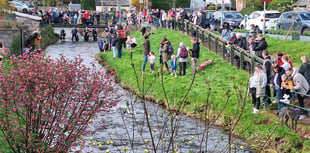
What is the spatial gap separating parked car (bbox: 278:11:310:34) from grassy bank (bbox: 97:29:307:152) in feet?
11.3

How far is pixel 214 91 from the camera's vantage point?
21.7 m

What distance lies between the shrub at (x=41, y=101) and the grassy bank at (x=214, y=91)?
1.38 m

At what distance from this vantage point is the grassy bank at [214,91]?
14984 millimetres

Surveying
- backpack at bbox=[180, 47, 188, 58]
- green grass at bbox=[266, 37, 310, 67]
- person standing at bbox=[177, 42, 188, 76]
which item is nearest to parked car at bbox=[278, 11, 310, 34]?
green grass at bbox=[266, 37, 310, 67]

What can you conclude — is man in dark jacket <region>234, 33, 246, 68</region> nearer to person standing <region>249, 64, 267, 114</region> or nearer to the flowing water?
the flowing water

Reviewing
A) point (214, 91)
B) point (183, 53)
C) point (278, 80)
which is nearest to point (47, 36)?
point (183, 53)

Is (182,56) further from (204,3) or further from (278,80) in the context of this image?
(204,3)

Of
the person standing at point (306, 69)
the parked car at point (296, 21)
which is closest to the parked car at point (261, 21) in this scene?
the parked car at point (296, 21)

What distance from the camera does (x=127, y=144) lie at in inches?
649

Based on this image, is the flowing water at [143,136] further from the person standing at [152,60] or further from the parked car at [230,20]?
the parked car at [230,20]

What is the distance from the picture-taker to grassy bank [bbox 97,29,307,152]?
14984 mm

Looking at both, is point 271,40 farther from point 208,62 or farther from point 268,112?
point 268,112

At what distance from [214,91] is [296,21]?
11232 mm

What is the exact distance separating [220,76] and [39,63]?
13.4 meters
